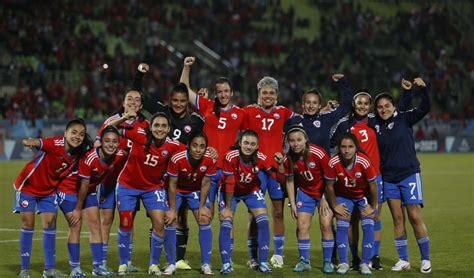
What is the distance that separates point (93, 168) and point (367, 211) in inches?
130

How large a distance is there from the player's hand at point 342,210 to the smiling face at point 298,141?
79cm

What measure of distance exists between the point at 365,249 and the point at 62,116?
24.2 m

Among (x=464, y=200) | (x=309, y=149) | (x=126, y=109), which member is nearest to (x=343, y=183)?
(x=309, y=149)

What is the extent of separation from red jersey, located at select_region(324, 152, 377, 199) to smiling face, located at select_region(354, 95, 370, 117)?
38.0 inches

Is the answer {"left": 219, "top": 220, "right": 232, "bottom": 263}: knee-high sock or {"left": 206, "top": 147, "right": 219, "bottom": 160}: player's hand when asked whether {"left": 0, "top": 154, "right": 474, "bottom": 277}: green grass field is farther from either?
{"left": 206, "top": 147, "right": 219, "bottom": 160}: player's hand

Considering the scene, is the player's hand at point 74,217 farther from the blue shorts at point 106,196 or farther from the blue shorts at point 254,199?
the blue shorts at point 254,199

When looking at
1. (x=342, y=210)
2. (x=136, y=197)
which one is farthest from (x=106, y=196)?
(x=342, y=210)

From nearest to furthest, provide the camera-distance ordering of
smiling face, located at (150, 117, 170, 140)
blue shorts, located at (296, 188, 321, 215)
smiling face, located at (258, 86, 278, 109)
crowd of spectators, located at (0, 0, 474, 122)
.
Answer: smiling face, located at (150, 117, 170, 140)
blue shorts, located at (296, 188, 321, 215)
smiling face, located at (258, 86, 278, 109)
crowd of spectators, located at (0, 0, 474, 122)

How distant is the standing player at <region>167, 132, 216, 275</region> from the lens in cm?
1154

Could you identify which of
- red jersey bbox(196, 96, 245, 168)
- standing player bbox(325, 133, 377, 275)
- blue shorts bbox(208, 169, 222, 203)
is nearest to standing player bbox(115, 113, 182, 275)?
blue shorts bbox(208, 169, 222, 203)

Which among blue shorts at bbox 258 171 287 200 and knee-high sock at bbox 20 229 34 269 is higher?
blue shorts at bbox 258 171 287 200

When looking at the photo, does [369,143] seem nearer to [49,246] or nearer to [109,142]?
[109,142]

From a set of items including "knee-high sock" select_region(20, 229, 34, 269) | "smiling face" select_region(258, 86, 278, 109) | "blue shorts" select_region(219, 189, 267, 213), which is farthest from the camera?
"smiling face" select_region(258, 86, 278, 109)

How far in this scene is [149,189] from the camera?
38.0 ft
